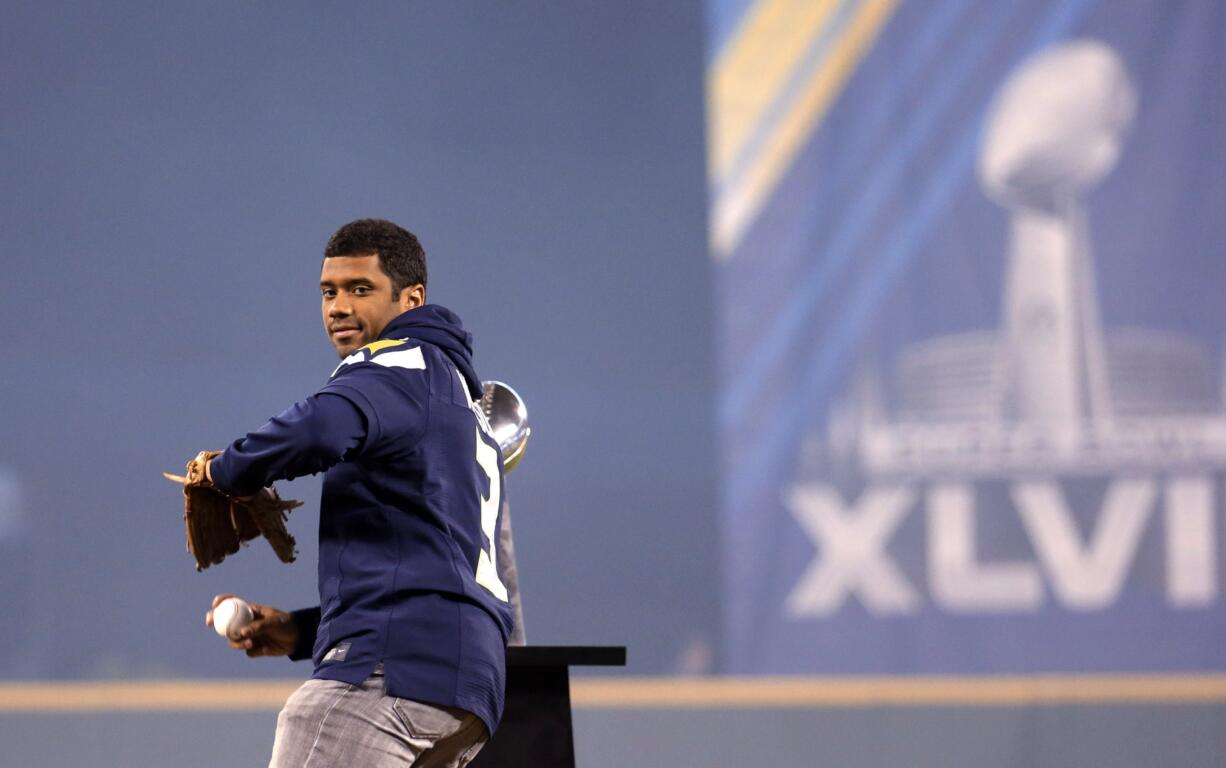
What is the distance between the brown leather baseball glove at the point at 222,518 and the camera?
1.84 m

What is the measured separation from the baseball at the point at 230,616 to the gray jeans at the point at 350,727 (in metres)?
0.13

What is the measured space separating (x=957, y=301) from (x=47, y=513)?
2.79 meters

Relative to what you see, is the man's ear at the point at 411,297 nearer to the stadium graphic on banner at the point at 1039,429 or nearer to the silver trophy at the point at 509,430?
the silver trophy at the point at 509,430

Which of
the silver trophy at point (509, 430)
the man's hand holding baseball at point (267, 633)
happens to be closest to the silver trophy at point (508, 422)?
the silver trophy at point (509, 430)

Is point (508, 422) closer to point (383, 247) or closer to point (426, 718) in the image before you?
point (383, 247)

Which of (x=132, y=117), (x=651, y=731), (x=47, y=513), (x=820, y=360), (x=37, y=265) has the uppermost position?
(x=132, y=117)

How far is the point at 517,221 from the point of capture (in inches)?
180

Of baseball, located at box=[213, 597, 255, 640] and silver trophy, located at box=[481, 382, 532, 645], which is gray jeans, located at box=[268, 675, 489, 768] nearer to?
baseball, located at box=[213, 597, 255, 640]

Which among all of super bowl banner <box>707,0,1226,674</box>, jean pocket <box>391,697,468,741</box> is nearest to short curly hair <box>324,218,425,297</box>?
jean pocket <box>391,697,468,741</box>

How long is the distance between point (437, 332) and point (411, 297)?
0.13 meters

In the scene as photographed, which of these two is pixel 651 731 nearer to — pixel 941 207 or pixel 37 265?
pixel 941 207

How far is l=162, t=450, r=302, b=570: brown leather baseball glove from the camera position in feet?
6.04

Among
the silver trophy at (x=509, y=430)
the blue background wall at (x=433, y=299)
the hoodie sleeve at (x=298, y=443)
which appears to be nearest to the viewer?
the hoodie sleeve at (x=298, y=443)

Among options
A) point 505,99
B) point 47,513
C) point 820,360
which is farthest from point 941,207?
point 47,513
